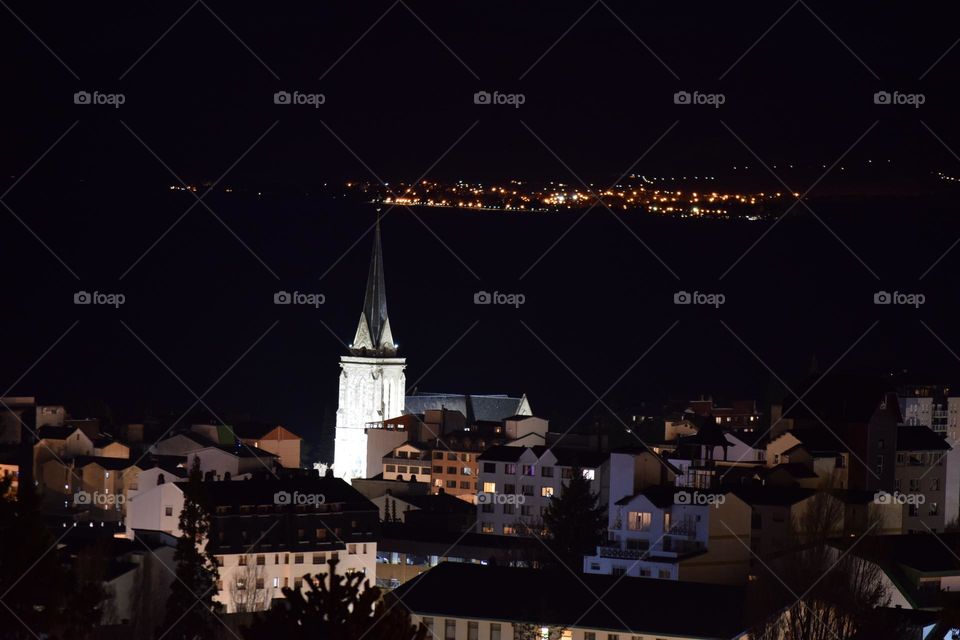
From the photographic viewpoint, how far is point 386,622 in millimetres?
12242

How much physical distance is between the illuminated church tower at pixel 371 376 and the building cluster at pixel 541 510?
508 inches

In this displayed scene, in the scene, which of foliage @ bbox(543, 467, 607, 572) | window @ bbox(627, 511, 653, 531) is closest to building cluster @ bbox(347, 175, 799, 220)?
foliage @ bbox(543, 467, 607, 572)

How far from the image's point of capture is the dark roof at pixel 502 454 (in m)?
31.6

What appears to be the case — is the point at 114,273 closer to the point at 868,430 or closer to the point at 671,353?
the point at 671,353

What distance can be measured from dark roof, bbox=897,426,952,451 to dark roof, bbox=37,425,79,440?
46.0ft

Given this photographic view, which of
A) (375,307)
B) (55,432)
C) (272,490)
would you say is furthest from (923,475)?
(375,307)

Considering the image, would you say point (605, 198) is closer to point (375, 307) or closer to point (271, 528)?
point (375, 307)

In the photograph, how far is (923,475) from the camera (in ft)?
90.8

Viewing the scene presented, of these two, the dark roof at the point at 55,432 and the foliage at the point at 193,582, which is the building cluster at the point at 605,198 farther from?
the foliage at the point at 193,582

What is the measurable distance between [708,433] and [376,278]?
30.7 meters

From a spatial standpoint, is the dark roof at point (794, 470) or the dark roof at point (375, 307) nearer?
the dark roof at point (794, 470)

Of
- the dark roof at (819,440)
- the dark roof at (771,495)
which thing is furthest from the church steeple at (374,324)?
the dark roof at (771,495)

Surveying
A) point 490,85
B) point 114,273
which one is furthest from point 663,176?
point 114,273

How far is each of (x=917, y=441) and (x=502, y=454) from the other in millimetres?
6577
